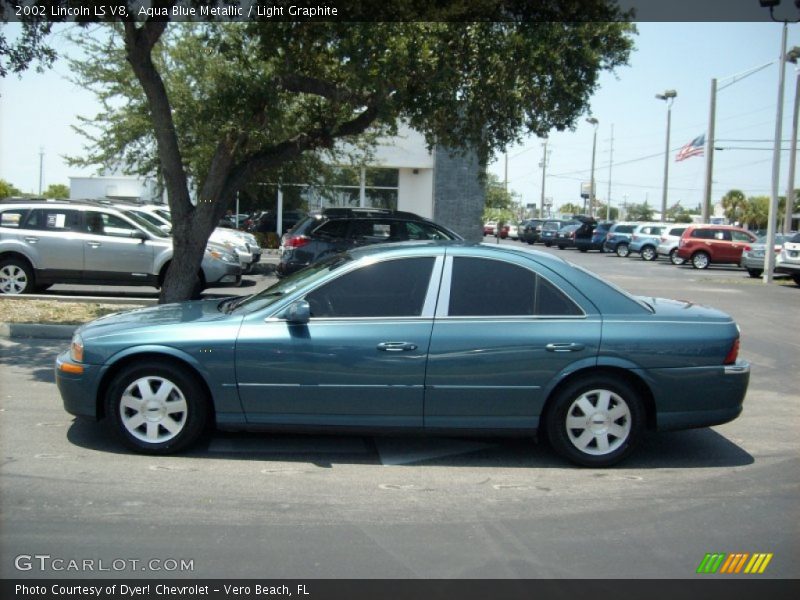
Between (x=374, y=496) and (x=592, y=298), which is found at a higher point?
(x=592, y=298)

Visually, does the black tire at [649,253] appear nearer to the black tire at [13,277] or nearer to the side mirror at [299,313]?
the black tire at [13,277]

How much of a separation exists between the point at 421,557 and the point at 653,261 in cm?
3363

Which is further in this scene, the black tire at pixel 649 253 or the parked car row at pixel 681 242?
the black tire at pixel 649 253

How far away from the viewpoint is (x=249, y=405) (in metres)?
5.84

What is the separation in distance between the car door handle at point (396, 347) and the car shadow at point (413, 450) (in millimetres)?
743

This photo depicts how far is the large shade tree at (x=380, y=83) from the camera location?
10.3m

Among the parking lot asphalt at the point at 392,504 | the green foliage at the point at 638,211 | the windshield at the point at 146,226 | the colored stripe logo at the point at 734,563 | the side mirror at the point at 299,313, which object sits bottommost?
the colored stripe logo at the point at 734,563

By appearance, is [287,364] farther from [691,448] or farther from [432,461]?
[691,448]

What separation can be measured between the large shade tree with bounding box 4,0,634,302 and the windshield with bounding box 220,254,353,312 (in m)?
4.30

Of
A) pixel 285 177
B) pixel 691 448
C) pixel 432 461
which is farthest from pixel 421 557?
pixel 285 177

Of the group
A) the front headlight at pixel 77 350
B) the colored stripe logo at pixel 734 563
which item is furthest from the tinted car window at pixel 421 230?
the colored stripe logo at pixel 734 563

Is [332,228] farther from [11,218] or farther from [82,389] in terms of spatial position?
[82,389]

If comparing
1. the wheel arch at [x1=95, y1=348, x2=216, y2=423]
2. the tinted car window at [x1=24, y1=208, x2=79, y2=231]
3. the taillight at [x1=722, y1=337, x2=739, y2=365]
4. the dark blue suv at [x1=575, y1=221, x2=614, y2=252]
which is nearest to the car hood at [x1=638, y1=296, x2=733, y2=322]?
the taillight at [x1=722, y1=337, x2=739, y2=365]

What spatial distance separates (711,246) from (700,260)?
68 cm
